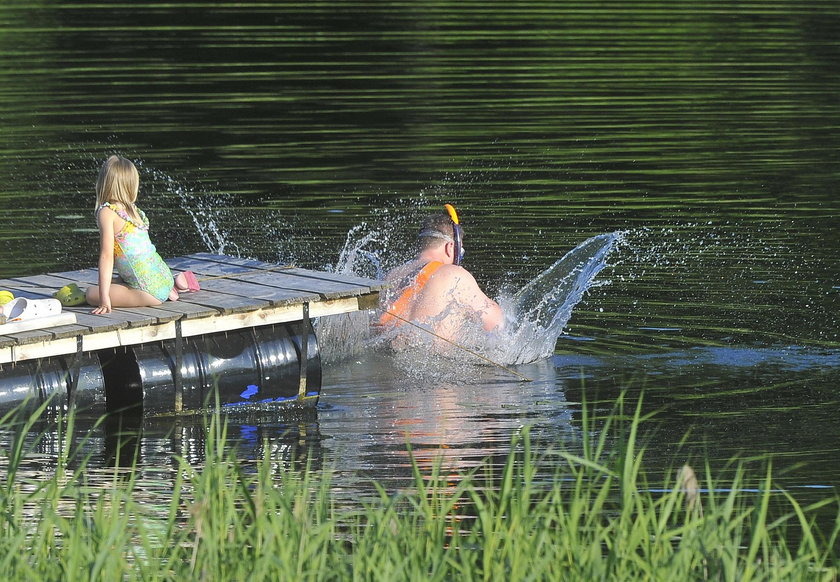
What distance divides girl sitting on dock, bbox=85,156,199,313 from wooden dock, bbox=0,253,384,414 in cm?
9

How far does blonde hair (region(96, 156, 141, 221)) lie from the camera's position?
9.31 meters

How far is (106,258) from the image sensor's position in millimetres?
9219

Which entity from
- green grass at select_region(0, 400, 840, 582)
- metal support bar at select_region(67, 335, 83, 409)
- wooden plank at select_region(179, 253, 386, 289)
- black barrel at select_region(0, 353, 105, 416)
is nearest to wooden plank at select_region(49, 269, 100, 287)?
wooden plank at select_region(179, 253, 386, 289)

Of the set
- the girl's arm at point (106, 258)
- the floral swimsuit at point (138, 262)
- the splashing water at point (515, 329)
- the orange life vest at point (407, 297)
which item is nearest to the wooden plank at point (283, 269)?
the orange life vest at point (407, 297)

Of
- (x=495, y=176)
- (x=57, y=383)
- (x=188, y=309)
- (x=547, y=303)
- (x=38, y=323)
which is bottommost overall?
(x=57, y=383)

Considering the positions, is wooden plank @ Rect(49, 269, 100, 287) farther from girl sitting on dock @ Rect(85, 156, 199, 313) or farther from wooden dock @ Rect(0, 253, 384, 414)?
girl sitting on dock @ Rect(85, 156, 199, 313)

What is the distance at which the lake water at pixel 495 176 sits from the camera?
31.3 feet

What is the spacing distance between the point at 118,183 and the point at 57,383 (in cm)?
128

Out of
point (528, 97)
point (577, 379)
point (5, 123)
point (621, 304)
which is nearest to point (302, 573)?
point (577, 379)

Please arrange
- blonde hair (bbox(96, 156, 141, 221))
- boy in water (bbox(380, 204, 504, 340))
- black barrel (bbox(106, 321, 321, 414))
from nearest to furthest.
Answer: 1. blonde hair (bbox(96, 156, 141, 221))
2. black barrel (bbox(106, 321, 321, 414))
3. boy in water (bbox(380, 204, 504, 340))

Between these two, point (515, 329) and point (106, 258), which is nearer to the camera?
point (106, 258)

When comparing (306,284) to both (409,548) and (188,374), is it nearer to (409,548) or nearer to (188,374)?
(188,374)

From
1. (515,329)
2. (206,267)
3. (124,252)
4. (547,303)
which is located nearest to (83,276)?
(206,267)

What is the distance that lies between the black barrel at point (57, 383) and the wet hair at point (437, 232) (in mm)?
2875
